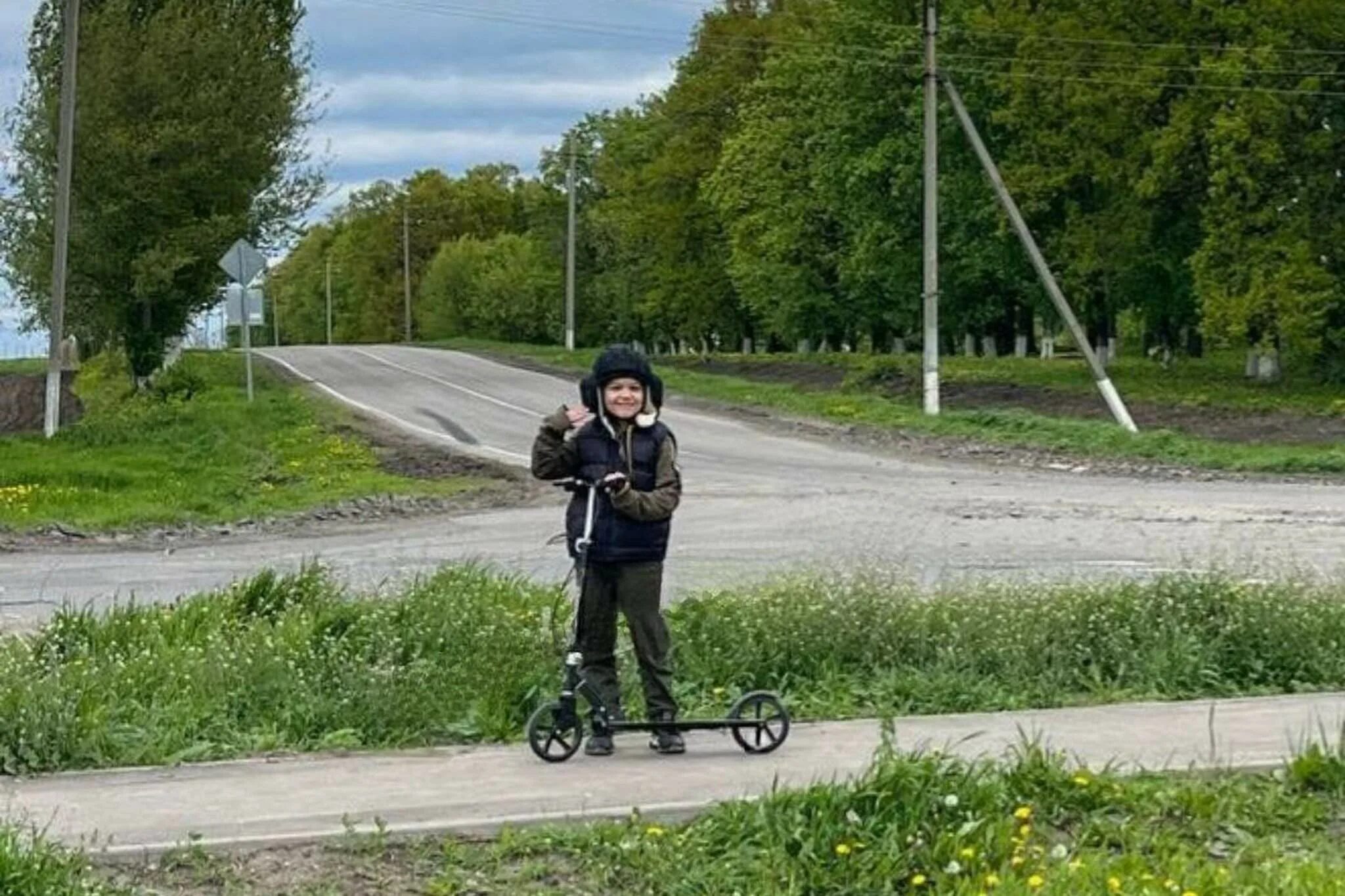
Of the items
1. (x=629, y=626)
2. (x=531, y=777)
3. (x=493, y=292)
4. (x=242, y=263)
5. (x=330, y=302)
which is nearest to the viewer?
(x=531, y=777)

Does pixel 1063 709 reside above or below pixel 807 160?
below

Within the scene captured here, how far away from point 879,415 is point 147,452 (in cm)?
1359

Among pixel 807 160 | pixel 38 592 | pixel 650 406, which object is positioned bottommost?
pixel 38 592

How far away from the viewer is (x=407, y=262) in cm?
12012

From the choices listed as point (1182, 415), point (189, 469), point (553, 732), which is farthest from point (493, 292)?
point (553, 732)

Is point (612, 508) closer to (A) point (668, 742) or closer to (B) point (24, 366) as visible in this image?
(A) point (668, 742)

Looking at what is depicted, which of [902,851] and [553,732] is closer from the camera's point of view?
[902,851]

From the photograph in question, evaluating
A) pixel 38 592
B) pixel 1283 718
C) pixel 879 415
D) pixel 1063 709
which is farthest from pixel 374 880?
pixel 879 415

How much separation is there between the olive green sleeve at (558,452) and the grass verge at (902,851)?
1.82m

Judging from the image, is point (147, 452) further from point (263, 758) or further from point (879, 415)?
point (263, 758)

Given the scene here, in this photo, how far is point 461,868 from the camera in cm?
Result: 573

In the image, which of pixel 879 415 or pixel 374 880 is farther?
pixel 879 415

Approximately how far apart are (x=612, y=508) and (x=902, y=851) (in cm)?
227

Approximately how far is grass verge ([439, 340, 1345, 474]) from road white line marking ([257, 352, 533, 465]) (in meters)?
7.33
